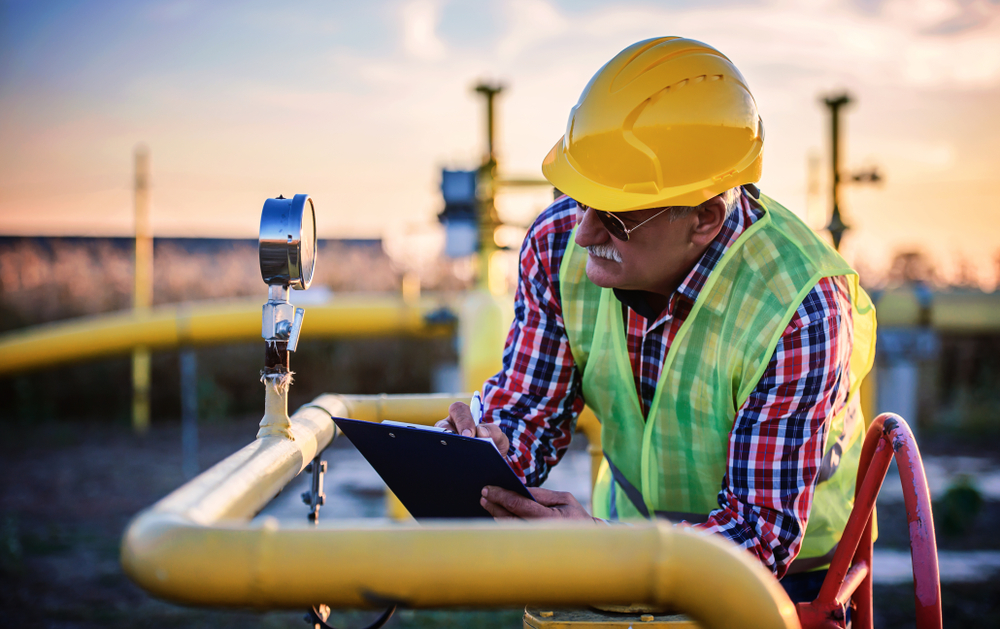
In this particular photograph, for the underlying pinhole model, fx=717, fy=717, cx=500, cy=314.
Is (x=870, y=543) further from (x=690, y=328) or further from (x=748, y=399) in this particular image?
(x=690, y=328)

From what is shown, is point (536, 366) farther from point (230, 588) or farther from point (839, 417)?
point (230, 588)

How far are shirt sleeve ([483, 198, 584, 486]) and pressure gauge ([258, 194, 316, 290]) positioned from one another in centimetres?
62

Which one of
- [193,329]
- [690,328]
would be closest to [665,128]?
[690,328]

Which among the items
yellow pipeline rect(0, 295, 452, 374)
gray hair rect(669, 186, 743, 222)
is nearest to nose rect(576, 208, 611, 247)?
gray hair rect(669, 186, 743, 222)

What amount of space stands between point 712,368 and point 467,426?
0.51 meters

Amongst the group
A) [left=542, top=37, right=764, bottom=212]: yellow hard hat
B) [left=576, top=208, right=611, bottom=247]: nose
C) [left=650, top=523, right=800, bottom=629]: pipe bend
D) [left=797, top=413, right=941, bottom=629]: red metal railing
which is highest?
[left=542, top=37, right=764, bottom=212]: yellow hard hat

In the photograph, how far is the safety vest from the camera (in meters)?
1.37

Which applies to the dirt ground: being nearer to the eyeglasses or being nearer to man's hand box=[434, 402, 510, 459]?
man's hand box=[434, 402, 510, 459]

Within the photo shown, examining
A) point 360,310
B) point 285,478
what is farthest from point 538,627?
point 360,310

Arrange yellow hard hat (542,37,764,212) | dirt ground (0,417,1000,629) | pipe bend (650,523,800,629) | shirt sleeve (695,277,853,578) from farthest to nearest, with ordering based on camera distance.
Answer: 1. dirt ground (0,417,1000,629)
2. yellow hard hat (542,37,764,212)
3. shirt sleeve (695,277,853,578)
4. pipe bend (650,523,800,629)

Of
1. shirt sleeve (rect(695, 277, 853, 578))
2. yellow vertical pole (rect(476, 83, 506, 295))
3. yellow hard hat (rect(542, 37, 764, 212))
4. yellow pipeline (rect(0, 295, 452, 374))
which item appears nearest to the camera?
shirt sleeve (rect(695, 277, 853, 578))

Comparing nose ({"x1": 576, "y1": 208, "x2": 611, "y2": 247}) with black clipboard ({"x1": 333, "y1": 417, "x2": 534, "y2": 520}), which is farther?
nose ({"x1": 576, "y1": 208, "x2": 611, "y2": 247})

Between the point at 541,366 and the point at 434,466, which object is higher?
the point at 541,366

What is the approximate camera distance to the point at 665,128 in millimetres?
1383
